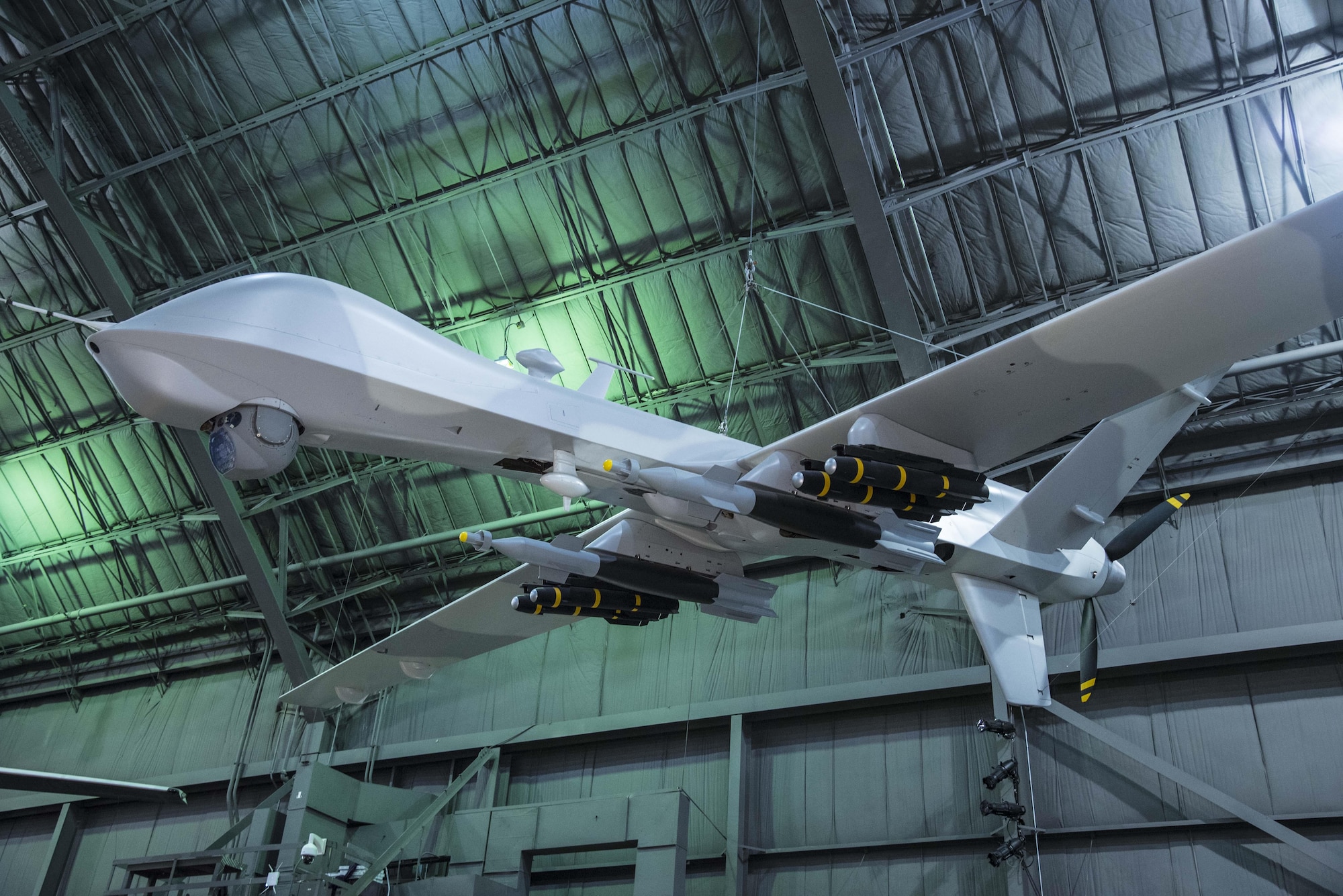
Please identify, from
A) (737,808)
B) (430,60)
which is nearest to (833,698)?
(737,808)

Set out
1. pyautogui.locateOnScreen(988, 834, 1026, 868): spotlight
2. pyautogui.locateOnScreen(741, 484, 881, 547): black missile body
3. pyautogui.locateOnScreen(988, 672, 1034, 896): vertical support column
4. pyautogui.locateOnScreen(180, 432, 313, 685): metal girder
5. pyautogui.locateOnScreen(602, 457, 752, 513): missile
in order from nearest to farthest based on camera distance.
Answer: pyautogui.locateOnScreen(602, 457, 752, 513): missile → pyautogui.locateOnScreen(741, 484, 881, 547): black missile body → pyautogui.locateOnScreen(988, 834, 1026, 868): spotlight → pyautogui.locateOnScreen(988, 672, 1034, 896): vertical support column → pyautogui.locateOnScreen(180, 432, 313, 685): metal girder

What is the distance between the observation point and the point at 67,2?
57.2ft

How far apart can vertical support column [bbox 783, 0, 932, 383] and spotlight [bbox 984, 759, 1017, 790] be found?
244 inches

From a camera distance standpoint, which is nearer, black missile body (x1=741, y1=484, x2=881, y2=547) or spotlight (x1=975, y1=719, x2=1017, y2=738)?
black missile body (x1=741, y1=484, x2=881, y2=547)

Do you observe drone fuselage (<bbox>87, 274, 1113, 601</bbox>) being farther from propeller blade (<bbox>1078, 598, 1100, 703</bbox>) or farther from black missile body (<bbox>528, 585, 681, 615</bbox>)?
propeller blade (<bbox>1078, 598, 1100, 703</bbox>)

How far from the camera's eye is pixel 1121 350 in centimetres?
992

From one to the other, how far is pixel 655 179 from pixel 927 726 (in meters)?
10.5

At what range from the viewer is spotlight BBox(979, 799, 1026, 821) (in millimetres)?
13828

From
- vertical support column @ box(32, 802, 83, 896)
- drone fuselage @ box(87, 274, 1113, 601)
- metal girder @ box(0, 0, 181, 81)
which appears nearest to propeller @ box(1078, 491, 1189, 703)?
drone fuselage @ box(87, 274, 1113, 601)

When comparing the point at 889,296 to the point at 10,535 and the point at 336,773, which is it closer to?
the point at 336,773

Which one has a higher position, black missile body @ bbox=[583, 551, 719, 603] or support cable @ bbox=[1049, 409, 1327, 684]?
support cable @ bbox=[1049, 409, 1327, 684]

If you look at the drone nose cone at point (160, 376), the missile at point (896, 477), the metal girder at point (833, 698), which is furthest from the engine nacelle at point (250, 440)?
the metal girder at point (833, 698)

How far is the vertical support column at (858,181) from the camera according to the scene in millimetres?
14516

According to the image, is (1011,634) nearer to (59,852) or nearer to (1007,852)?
(1007,852)
